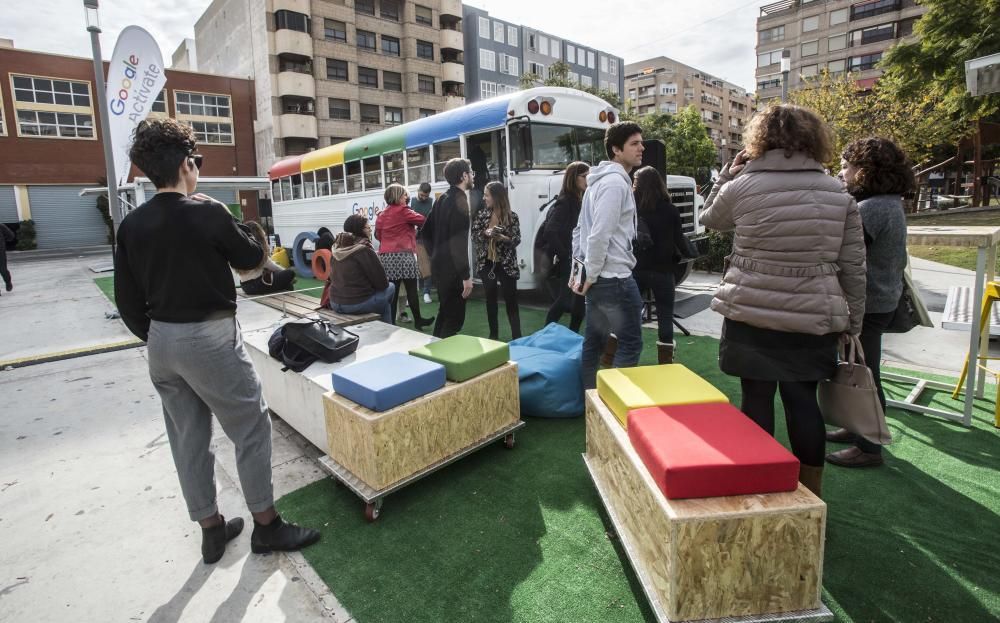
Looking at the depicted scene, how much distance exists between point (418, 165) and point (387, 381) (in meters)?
6.83

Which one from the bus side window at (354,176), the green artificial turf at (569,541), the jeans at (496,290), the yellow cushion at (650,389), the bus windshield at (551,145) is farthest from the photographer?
the bus side window at (354,176)

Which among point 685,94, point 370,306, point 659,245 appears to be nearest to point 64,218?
point 370,306

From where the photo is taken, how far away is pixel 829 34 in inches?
2002

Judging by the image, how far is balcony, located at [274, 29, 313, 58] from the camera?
32.7 meters

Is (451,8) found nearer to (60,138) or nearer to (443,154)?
(60,138)

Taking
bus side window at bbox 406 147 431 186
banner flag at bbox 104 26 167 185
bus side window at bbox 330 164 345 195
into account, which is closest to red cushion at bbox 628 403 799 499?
bus side window at bbox 406 147 431 186

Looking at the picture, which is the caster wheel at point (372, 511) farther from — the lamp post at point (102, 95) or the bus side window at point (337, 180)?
the bus side window at point (337, 180)

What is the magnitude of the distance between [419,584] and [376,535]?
45 centimetres

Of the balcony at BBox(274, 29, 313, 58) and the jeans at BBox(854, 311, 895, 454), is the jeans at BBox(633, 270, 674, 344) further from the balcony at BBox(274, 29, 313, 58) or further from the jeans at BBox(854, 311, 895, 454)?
the balcony at BBox(274, 29, 313, 58)

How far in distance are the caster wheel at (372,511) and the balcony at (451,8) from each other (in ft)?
147

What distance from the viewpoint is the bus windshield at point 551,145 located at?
7.00m

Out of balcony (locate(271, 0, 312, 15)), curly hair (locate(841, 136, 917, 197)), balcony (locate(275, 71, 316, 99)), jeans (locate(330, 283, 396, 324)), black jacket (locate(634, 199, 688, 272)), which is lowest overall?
jeans (locate(330, 283, 396, 324))

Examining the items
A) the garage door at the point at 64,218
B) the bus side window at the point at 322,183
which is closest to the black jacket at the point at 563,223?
the bus side window at the point at 322,183

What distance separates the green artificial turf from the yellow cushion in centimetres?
64
